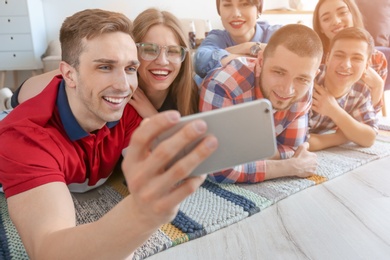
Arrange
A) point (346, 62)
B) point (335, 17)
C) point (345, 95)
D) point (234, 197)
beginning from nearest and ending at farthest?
point (234, 197) < point (346, 62) < point (345, 95) < point (335, 17)

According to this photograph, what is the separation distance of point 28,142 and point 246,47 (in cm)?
106

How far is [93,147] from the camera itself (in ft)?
3.29

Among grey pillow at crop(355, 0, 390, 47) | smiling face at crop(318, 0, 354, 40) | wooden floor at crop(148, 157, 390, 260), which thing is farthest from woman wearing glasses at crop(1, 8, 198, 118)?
grey pillow at crop(355, 0, 390, 47)

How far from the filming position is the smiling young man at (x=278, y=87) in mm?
1103

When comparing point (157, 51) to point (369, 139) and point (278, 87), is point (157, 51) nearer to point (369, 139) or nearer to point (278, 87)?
point (278, 87)

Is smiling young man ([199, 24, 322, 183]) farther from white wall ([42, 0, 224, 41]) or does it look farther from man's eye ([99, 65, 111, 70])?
white wall ([42, 0, 224, 41])

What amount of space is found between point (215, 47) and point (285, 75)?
0.63m

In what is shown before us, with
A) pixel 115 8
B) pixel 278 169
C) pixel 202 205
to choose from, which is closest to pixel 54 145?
pixel 202 205

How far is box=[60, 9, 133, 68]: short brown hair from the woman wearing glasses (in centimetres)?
25

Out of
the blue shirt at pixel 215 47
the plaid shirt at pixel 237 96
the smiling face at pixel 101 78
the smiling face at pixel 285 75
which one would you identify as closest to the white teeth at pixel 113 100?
the smiling face at pixel 101 78

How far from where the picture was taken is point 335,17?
5.72 feet

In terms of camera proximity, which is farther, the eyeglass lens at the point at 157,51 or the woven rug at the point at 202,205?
the eyeglass lens at the point at 157,51

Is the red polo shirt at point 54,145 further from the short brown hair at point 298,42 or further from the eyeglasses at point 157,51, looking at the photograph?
the short brown hair at point 298,42

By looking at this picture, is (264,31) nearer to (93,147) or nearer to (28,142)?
(93,147)
